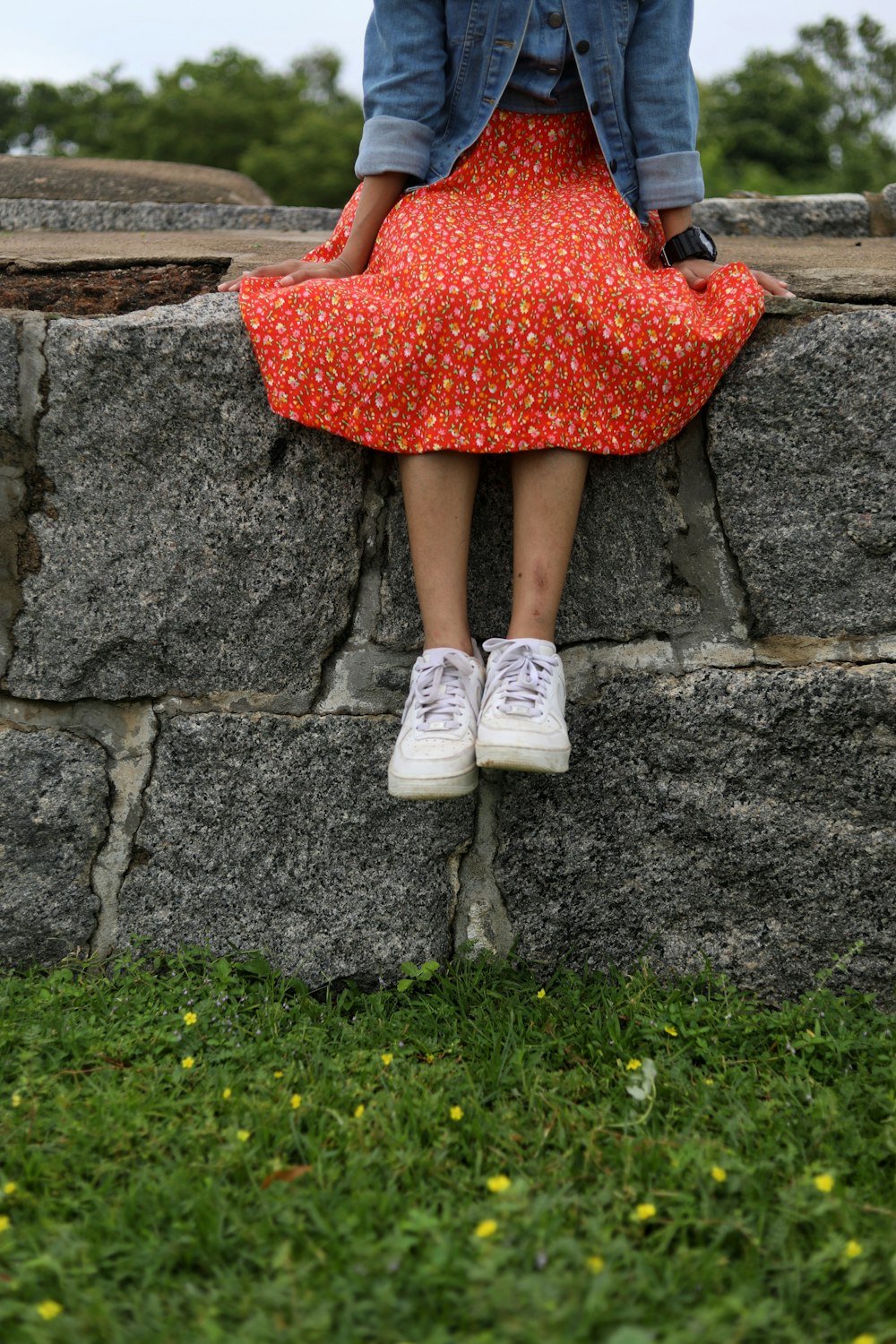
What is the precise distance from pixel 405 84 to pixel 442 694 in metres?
1.09

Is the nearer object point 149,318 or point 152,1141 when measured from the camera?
point 152,1141

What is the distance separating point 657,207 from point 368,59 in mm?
593

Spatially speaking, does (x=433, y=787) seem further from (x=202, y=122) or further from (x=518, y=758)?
(x=202, y=122)

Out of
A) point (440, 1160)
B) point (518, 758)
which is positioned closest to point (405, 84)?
point (518, 758)

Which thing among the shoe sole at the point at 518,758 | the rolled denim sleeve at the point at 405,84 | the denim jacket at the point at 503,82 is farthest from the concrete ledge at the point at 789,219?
the shoe sole at the point at 518,758

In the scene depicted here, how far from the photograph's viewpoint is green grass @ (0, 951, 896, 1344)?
3.66ft

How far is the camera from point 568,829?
1871 mm

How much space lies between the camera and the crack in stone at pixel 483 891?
192cm

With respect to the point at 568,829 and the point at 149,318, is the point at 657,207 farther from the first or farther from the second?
the point at 568,829

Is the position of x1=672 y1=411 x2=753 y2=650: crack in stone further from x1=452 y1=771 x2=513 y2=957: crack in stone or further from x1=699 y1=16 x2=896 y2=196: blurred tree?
x1=699 y1=16 x2=896 y2=196: blurred tree

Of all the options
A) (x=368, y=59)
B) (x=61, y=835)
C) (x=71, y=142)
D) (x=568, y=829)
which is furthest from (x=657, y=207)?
(x=71, y=142)

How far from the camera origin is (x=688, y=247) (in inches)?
77.5

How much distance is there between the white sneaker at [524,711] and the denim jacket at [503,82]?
90 centimetres

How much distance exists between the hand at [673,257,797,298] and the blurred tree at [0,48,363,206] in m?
18.3
